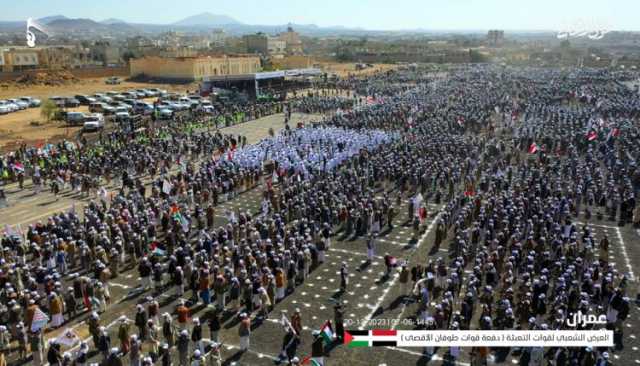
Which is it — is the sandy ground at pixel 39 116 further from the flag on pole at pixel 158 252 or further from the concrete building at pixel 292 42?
the concrete building at pixel 292 42

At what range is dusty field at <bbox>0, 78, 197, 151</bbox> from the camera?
4183 centimetres

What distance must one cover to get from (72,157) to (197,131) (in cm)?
1277

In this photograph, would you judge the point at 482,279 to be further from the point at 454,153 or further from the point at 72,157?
the point at 72,157

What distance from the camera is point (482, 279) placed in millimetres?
16609

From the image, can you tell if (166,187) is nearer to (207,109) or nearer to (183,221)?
(183,221)

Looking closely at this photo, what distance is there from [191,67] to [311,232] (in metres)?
63.4

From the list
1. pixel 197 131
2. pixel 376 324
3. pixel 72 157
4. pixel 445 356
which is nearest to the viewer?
pixel 445 356

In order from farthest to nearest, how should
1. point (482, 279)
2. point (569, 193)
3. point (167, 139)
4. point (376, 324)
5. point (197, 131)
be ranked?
point (197, 131) → point (167, 139) → point (569, 193) → point (482, 279) → point (376, 324)

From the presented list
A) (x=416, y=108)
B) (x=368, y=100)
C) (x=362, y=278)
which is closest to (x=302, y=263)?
(x=362, y=278)

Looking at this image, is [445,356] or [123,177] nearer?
[445,356]

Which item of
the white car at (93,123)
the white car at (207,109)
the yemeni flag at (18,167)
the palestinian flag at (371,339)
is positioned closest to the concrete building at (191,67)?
the white car at (207,109)

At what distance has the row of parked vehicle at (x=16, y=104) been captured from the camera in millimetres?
53247

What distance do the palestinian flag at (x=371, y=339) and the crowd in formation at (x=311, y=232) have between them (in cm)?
37

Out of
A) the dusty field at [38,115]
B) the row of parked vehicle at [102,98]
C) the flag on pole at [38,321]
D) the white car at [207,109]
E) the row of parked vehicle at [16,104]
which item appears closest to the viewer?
the flag on pole at [38,321]
